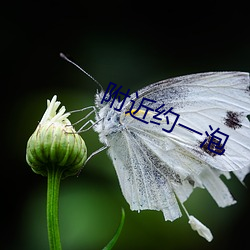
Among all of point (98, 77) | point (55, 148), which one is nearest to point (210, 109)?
point (55, 148)

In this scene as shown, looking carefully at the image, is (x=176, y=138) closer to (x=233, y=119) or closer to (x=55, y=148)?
(x=233, y=119)

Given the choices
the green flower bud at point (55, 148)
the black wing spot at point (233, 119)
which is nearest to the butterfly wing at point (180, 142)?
the black wing spot at point (233, 119)

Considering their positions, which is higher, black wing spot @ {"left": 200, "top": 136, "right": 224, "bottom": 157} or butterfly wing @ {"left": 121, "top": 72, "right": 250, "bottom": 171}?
butterfly wing @ {"left": 121, "top": 72, "right": 250, "bottom": 171}

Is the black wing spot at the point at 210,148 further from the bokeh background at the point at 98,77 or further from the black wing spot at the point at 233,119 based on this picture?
the bokeh background at the point at 98,77

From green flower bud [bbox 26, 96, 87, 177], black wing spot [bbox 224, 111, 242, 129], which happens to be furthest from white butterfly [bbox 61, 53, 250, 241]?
green flower bud [bbox 26, 96, 87, 177]

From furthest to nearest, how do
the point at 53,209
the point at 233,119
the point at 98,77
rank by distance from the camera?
the point at 98,77, the point at 233,119, the point at 53,209

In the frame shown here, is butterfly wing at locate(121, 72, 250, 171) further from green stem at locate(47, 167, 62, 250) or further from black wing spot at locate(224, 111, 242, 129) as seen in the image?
green stem at locate(47, 167, 62, 250)

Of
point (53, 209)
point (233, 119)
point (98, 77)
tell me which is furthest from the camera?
point (98, 77)

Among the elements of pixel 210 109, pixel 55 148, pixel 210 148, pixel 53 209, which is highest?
pixel 210 109
